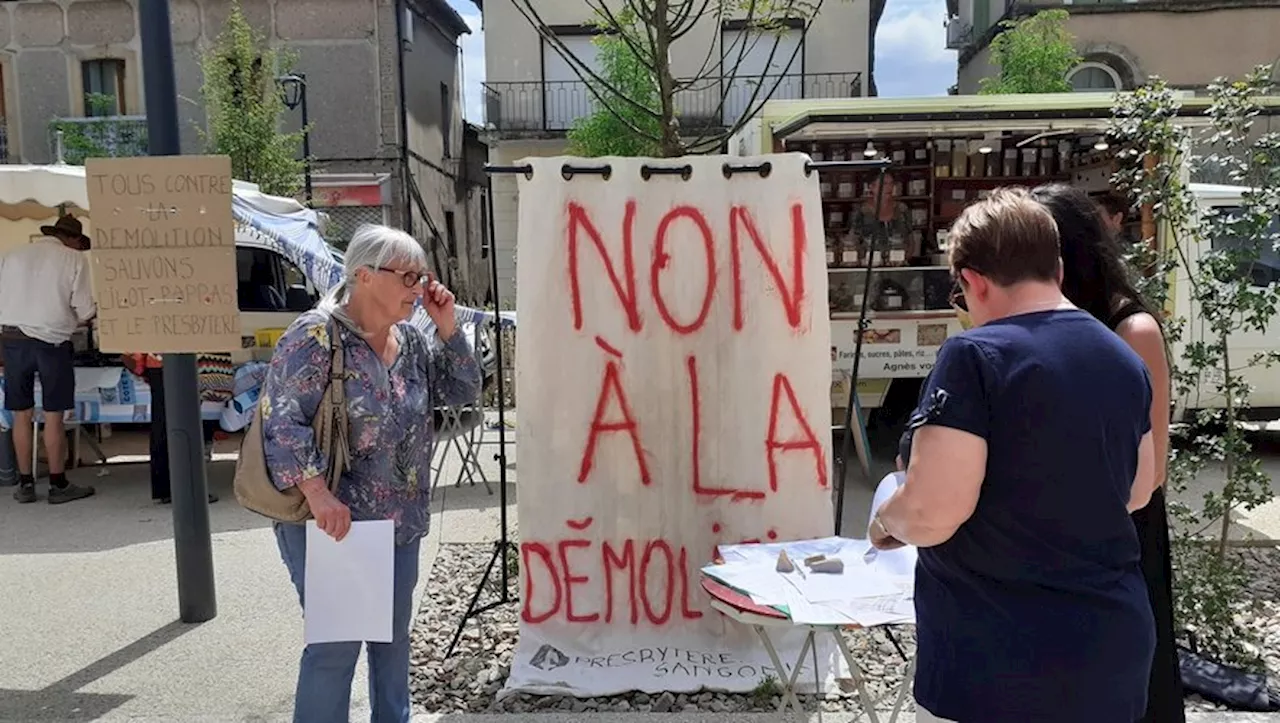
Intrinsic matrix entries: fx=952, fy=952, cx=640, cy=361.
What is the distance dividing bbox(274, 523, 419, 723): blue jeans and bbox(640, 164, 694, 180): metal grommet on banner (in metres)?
1.57

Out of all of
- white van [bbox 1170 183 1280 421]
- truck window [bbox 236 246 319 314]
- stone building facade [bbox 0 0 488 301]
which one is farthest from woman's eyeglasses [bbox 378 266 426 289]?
stone building facade [bbox 0 0 488 301]

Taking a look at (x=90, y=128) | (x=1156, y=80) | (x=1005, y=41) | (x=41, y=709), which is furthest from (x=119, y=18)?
(x=1156, y=80)

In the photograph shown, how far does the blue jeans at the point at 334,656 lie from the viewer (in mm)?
Answer: 2621

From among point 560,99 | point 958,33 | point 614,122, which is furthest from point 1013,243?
point 958,33

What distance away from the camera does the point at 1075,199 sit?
2.32 meters

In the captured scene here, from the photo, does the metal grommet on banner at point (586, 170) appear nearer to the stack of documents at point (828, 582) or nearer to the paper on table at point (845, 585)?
the stack of documents at point (828, 582)

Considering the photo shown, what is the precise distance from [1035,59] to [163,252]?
45.6ft

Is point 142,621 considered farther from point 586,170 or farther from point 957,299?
point 957,299

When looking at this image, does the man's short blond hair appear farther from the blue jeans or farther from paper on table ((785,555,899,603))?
the blue jeans

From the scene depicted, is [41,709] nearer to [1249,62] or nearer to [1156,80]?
[1156,80]

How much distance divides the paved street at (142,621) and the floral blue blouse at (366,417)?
107 centimetres

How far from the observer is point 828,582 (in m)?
2.73

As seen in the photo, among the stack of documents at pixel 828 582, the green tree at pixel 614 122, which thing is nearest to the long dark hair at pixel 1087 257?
the stack of documents at pixel 828 582

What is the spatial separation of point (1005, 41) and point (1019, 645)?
16008mm
